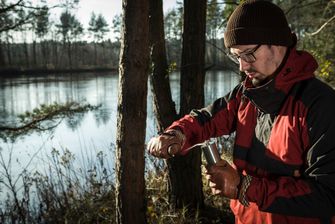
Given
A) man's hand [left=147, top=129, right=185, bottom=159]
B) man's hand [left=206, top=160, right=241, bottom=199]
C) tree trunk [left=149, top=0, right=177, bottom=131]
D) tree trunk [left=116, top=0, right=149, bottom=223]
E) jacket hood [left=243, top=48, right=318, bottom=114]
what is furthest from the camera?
tree trunk [left=149, top=0, right=177, bottom=131]

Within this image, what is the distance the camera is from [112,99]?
73.2 feet

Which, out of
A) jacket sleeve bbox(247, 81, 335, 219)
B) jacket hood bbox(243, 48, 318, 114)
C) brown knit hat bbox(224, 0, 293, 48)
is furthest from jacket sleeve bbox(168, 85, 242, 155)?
jacket sleeve bbox(247, 81, 335, 219)

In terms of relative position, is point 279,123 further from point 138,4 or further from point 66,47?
point 66,47

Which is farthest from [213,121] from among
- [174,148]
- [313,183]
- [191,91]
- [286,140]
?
[191,91]

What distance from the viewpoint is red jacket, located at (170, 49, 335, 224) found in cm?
167

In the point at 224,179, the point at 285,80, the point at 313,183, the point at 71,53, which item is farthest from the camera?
the point at 71,53

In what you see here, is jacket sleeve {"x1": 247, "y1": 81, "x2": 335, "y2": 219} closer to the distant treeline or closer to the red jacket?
the red jacket

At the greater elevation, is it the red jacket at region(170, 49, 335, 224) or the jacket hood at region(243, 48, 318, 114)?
the jacket hood at region(243, 48, 318, 114)

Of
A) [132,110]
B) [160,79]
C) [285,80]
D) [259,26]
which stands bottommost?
[132,110]

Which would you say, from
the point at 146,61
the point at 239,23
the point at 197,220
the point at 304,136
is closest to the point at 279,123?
the point at 304,136

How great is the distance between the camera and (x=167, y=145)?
2.12m

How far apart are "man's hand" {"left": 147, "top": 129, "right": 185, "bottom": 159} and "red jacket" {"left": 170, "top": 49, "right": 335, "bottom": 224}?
108 millimetres

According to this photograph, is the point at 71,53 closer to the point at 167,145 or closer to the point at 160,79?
the point at 160,79

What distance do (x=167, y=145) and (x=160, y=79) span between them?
241 cm
